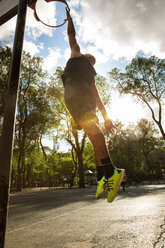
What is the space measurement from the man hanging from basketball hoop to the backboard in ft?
Answer: 3.01

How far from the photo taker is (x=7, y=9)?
2373mm

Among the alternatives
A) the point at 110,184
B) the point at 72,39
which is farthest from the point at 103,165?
the point at 72,39

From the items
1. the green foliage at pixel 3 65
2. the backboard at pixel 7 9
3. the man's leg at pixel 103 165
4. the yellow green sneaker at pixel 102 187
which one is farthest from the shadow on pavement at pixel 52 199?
the green foliage at pixel 3 65

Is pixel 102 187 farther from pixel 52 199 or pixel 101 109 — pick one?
pixel 52 199

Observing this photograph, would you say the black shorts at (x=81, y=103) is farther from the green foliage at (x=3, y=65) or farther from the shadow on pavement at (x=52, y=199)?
the green foliage at (x=3, y=65)

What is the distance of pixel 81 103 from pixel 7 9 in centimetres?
158

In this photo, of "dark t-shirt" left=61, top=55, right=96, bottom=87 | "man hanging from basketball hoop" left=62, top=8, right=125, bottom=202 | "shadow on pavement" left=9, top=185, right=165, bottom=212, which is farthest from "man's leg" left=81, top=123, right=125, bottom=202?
"shadow on pavement" left=9, top=185, right=165, bottom=212

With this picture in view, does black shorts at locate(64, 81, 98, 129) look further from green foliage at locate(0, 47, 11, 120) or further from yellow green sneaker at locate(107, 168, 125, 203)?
green foliage at locate(0, 47, 11, 120)

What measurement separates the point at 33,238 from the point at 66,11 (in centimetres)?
340

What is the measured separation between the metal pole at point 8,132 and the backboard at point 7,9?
1.00 m

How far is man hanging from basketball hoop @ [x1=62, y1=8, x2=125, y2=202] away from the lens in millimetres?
2271

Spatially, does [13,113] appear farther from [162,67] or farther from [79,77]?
[162,67]

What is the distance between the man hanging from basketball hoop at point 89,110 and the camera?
2271 mm

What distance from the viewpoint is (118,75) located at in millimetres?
25797
